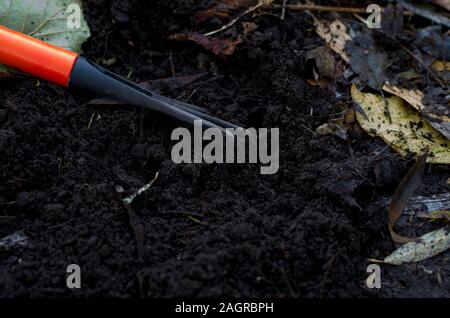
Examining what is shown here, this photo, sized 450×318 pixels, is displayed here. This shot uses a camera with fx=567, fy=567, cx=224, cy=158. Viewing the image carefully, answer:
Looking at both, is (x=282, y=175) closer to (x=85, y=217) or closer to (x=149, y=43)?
(x=85, y=217)

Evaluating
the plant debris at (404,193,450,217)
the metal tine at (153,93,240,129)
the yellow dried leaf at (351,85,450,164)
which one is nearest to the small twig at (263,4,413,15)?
the yellow dried leaf at (351,85,450,164)

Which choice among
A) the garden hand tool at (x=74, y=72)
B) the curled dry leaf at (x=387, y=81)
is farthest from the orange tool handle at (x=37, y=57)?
the curled dry leaf at (x=387, y=81)

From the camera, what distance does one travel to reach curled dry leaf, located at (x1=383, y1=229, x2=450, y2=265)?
1718 mm

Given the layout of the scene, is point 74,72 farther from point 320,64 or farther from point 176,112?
point 320,64

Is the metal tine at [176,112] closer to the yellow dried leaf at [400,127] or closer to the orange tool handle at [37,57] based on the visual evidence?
the orange tool handle at [37,57]

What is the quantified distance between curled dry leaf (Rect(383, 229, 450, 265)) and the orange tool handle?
1.19m

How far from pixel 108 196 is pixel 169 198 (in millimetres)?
181

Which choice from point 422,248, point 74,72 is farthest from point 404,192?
point 74,72

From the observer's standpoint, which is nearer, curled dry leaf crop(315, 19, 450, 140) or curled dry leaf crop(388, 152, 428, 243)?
curled dry leaf crop(388, 152, 428, 243)

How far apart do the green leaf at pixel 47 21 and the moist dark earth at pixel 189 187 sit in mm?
58

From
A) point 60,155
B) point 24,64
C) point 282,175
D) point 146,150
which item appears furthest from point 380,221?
point 24,64

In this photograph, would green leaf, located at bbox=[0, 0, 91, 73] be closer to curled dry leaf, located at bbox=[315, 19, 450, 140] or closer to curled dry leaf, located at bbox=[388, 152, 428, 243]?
curled dry leaf, located at bbox=[315, 19, 450, 140]

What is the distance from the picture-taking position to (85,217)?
1643 mm

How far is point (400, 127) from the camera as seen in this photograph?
201cm
